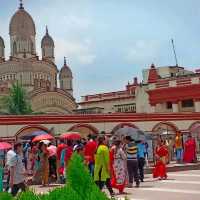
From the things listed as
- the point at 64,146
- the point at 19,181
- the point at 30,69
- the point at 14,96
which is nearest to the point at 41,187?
the point at 64,146

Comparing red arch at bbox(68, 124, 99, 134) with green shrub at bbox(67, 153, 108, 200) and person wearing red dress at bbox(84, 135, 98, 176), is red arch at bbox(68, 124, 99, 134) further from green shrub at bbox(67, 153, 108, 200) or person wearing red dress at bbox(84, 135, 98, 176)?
green shrub at bbox(67, 153, 108, 200)

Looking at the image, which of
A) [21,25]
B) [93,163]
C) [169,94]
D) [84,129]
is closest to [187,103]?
[169,94]

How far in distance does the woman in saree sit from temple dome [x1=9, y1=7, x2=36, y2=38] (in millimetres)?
53683

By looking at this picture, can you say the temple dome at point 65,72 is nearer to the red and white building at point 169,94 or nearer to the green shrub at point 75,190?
the red and white building at point 169,94

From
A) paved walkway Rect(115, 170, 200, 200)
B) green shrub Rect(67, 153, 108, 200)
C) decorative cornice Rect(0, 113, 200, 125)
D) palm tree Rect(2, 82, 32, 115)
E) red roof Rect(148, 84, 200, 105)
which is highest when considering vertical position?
palm tree Rect(2, 82, 32, 115)

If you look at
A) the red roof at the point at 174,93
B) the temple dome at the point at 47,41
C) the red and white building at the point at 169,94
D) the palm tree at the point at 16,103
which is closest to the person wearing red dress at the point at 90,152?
the red and white building at the point at 169,94

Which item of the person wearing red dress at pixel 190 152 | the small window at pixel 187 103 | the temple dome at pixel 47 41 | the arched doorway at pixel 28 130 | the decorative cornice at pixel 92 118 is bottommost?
the person wearing red dress at pixel 190 152

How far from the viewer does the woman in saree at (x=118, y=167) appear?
13.8 meters

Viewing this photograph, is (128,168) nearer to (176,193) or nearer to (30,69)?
(176,193)

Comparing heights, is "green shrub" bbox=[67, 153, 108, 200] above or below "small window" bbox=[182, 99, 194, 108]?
below

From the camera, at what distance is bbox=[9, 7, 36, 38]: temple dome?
217ft

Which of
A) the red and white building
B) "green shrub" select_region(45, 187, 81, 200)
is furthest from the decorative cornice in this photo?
"green shrub" select_region(45, 187, 81, 200)

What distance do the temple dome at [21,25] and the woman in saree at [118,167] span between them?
53683 millimetres

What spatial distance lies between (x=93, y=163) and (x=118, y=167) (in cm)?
232
